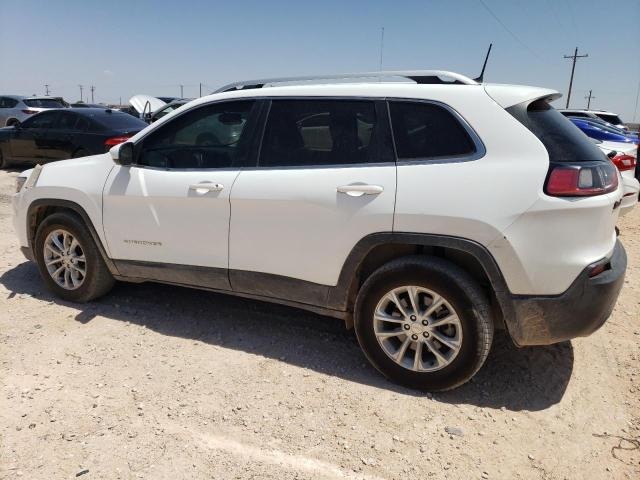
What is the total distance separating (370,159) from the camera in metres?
2.96

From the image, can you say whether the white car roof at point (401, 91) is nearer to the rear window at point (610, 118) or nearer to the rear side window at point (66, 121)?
the rear side window at point (66, 121)

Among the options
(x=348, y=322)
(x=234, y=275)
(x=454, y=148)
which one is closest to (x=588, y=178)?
(x=454, y=148)

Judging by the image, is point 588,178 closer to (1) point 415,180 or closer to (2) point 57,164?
(1) point 415,180

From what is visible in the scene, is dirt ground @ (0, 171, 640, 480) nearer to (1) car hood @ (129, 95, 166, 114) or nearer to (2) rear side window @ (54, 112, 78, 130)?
(2) rear side window @ (54, 112, 78, 130)

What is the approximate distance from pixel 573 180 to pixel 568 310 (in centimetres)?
68

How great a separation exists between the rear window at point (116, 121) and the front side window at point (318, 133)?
285 inches

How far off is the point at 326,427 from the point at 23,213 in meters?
3.24

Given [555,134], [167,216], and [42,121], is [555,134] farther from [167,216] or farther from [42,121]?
[42,121]

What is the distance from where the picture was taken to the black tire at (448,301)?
275 cm

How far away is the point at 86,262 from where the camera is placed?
4.03 metres

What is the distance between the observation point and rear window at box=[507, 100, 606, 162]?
2.63m

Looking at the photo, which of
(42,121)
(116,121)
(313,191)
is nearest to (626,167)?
(313,191)

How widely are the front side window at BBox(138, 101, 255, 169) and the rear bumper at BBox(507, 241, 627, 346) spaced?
2168 mm

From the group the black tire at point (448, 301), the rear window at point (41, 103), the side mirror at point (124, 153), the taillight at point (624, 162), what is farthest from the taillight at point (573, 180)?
the rear window at point (41, 103)
